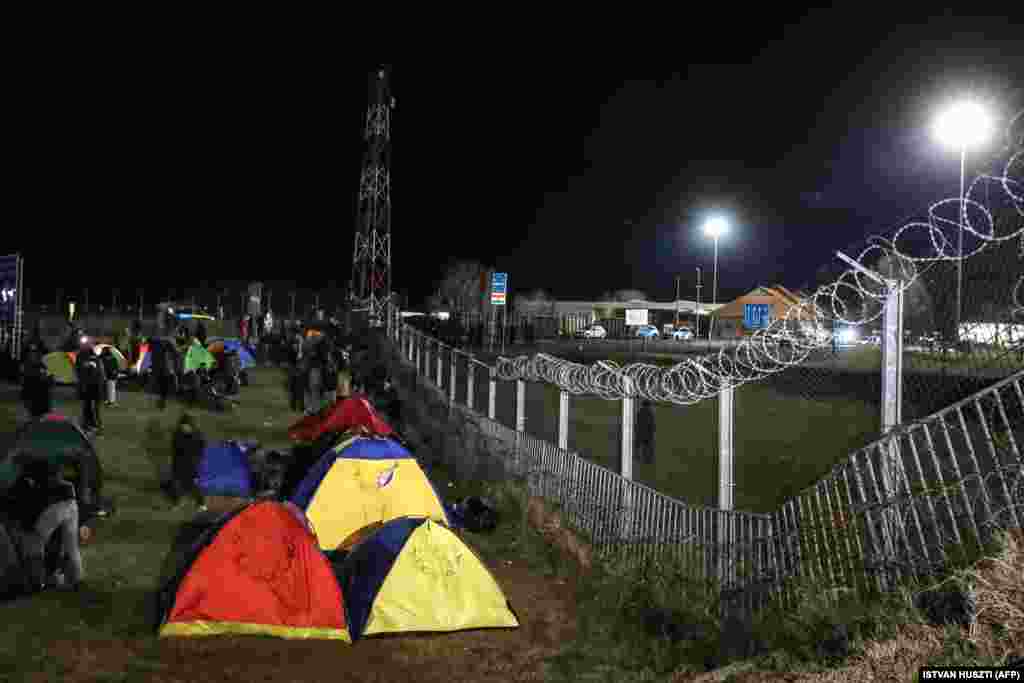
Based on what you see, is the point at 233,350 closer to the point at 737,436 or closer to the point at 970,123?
the point at 737,436

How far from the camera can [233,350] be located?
24.7 meters

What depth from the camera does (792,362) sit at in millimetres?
5719

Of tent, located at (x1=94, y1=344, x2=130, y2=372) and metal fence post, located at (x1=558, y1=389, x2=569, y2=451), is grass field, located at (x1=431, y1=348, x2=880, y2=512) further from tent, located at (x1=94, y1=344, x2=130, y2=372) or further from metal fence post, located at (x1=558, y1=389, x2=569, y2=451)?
tent, located at (x1=94, y1=344, x2=130, y2=372)

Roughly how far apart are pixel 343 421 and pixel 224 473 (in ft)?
10.3

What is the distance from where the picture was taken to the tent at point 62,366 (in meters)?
22.3

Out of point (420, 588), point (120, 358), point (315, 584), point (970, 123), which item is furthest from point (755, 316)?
point (120, 358)

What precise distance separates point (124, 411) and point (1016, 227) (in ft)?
63.0

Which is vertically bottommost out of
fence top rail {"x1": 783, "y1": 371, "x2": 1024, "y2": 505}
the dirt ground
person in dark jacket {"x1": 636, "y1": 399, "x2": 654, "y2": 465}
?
the dirt ground

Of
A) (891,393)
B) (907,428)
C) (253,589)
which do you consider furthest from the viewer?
(253,589)

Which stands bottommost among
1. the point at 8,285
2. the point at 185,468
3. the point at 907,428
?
the point at 185,468

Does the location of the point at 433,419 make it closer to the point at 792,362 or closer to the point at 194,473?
the point at 194,473

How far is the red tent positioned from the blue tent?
7.05 ft

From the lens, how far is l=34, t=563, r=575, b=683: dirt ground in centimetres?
702

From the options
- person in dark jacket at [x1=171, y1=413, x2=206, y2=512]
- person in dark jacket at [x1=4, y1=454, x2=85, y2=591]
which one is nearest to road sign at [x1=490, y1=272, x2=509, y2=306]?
person in dark jacket at [x1=171, y1=413, x2=206, y2=512]
